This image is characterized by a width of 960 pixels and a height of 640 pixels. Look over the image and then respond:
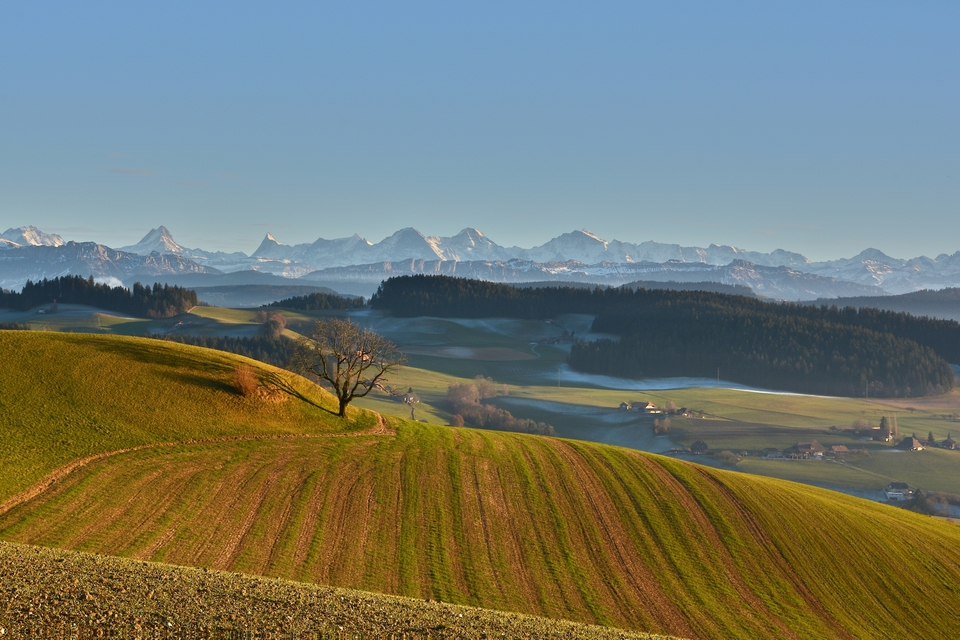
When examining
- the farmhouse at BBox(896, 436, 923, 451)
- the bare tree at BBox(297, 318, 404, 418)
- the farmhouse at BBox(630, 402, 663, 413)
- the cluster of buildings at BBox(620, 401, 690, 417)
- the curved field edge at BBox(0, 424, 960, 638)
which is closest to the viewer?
the curved field edge at BBox(0, 424, 960, 638)

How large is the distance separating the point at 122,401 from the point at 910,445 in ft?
525

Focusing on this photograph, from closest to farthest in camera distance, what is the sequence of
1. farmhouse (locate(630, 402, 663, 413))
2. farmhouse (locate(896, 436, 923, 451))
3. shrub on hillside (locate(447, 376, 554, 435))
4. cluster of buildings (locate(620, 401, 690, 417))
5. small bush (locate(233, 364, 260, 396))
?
1. small bush (locate(233, 364, 260, 396))
2. farmhouse (locate(896, 436, 923, 451))
3. shrub on hillside (locate(447, 376, 554, 435))
4. cluster of buildings (locate(620, 401, 690, 417))
5. farmhouse (locate(630, 402, 663, 413))

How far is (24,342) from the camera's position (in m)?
56.4

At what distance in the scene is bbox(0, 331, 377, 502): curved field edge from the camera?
1752 inches

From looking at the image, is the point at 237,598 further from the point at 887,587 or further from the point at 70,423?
the point at 887,587

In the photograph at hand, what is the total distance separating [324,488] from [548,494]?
1399 cm

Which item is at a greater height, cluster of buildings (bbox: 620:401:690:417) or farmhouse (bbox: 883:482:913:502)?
cluster of buildings (bbox: 620:401:690:417)

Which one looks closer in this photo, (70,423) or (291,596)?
(291,596)

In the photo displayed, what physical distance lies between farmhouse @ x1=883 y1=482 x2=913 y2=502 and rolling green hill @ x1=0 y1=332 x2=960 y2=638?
6668cm

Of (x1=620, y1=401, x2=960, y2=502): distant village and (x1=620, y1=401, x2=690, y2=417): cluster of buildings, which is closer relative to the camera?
(x1=620, y1=401, x2=960, y2=502): distant village

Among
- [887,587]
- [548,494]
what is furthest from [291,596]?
[887,587]

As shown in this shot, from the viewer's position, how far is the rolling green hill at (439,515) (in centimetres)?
3566

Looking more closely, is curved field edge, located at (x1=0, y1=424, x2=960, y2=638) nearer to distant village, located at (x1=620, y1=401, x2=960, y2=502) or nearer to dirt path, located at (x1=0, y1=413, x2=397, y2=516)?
dirt path, located at (x1=0, y1=413, x2=397, y2=516)

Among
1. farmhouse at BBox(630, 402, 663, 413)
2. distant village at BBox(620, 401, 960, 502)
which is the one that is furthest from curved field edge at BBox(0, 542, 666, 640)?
farmhouse at BBox(630, 402, 663, 413)
